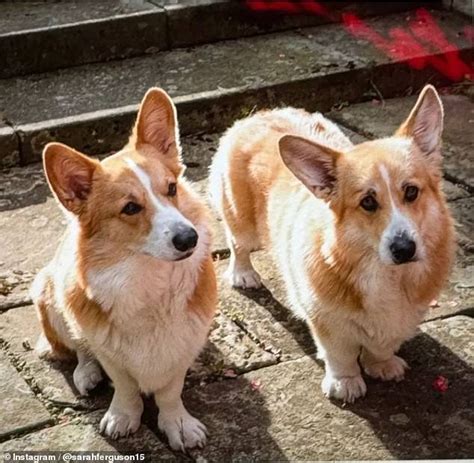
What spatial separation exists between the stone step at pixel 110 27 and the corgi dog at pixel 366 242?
311 centimetres

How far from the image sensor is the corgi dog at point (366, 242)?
3.59m

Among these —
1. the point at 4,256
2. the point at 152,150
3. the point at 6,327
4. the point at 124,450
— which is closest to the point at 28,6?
the point at 4,256

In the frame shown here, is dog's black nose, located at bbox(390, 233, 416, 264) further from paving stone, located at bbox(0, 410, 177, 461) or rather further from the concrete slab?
paving stone, located at bbox(0, 410, 177, 461)

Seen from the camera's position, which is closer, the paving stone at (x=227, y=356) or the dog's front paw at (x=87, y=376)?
the dog's front paw at (x=87, y=376)

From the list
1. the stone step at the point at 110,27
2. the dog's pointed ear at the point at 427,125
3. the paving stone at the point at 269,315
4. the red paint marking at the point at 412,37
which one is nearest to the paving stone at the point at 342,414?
the paving stone at the point at 269,315

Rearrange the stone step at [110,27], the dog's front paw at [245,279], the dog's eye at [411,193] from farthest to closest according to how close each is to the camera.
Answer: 1. the stone step at [110,27]
2. the dog's front paw at [245,279]
3. the dog's eye at [411,193]

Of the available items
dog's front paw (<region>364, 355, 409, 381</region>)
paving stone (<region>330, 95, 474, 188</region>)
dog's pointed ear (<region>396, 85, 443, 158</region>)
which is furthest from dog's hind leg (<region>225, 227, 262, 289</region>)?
paving stone (<region>330, 95, 474, 188</region>)

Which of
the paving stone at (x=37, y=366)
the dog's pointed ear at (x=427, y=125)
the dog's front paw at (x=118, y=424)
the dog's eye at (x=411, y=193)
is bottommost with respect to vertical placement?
the paving stone at (x=37, y=366)

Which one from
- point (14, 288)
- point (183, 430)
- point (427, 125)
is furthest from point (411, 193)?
point (14, 288)

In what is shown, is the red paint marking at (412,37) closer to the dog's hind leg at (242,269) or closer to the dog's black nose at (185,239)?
the dog's hind leg at (242,269)

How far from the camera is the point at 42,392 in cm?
395

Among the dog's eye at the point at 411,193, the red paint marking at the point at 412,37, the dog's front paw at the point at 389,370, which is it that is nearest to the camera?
the dog's eye at the point at 411,193

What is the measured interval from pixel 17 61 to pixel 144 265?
352 cm

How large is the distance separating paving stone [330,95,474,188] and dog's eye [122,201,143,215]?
265 cm
